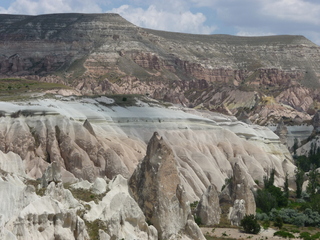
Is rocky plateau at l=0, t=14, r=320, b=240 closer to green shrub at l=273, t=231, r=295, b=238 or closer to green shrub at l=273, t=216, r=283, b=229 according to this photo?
green shrub at l=273, t=216, r=283, b=229

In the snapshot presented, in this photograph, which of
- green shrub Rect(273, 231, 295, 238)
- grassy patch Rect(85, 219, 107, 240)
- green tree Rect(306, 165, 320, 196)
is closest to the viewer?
grassy patch Rect(85, 219, 107, 240)

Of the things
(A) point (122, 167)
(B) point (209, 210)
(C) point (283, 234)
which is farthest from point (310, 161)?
(C) point (283, 234)

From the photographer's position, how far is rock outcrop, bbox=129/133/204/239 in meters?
38.8

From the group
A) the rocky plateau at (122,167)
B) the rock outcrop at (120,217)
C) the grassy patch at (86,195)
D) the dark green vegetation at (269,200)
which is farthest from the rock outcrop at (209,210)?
the grassy patch at (86,195)

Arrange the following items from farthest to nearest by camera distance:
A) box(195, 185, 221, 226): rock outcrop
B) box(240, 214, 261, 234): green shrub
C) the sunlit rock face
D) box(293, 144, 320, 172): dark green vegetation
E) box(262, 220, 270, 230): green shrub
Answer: box(293, 144, 320, 172): dark green vegetation → the sunlit rock face → box(195, 185, 221, 226): rock outcrop → box(262, 220, 270, 230): green shrub → box(240, 214, 261, 234): green shrub

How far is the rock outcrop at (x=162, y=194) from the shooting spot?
127 feet

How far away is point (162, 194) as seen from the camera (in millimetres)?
39500

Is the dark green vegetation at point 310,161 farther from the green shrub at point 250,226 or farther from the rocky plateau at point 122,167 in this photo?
the green shrub at point 250,226

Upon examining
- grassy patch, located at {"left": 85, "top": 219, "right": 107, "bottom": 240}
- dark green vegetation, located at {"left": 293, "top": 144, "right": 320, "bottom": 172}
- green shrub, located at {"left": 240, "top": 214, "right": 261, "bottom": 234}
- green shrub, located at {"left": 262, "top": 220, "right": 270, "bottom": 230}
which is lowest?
dark green vegetation, located at {"left": 293, "top": 144, "right": 320, "bottom": 172}

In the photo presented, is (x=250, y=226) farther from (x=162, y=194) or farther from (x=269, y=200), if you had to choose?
(x=269, y=200)

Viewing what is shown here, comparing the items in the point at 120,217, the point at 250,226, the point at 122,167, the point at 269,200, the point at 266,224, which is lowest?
the point at 269,200

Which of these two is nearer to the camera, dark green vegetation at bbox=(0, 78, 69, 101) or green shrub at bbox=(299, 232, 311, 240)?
green shrub at bbox=(299, 232, 311, 240)

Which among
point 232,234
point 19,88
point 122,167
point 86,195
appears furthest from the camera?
point 19,88

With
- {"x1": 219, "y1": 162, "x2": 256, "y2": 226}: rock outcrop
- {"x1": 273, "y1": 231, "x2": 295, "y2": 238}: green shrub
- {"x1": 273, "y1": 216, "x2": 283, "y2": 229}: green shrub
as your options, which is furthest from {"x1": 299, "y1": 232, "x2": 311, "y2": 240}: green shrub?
{"x1": 219, "y1": 162, "x2": 256, "y2": 226}: rock outcrop
